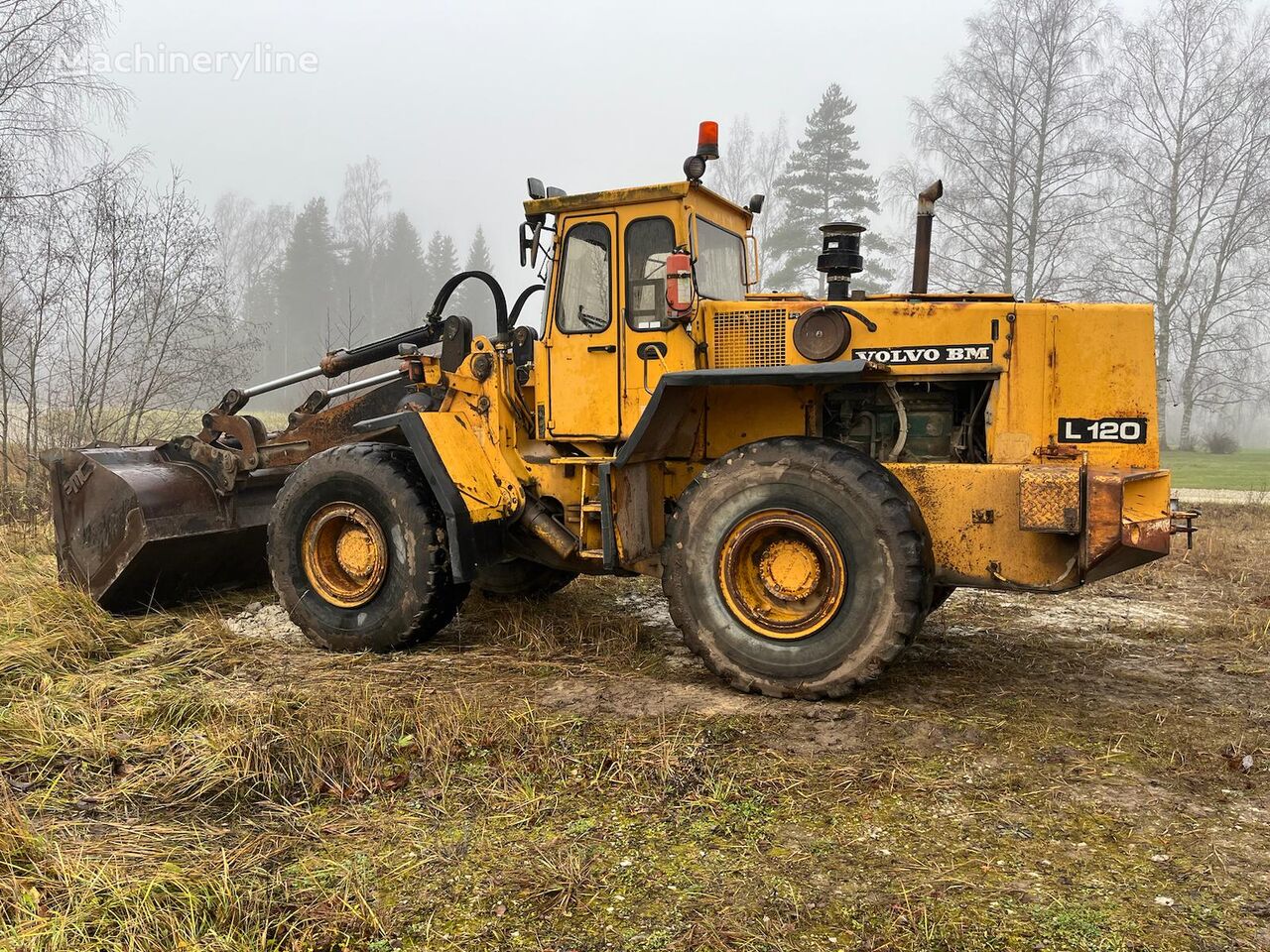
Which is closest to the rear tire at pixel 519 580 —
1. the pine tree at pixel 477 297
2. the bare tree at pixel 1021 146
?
the bare tree at pixel 1021 146

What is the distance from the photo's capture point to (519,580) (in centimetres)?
664

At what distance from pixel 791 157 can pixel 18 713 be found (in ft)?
108

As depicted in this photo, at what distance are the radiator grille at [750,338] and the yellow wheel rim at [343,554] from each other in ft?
7.77

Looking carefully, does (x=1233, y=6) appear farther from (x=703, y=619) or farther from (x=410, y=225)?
(x=410, y=225)

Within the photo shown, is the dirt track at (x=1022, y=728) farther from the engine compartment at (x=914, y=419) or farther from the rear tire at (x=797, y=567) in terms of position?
the engine compartment at (x=914, y=419)

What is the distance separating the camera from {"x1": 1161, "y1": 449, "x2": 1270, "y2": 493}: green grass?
16656mm

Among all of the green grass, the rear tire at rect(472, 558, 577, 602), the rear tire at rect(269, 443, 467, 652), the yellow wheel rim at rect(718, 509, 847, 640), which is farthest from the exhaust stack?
the green grass

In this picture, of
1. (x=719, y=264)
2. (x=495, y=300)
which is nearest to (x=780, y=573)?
(x=719, y=264)

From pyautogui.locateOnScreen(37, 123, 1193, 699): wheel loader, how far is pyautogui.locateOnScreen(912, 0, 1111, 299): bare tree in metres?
20.7

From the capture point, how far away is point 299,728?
13.0 ft

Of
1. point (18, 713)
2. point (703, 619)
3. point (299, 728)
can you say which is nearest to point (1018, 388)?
point (703, 619)

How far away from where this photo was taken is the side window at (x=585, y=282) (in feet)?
17.8

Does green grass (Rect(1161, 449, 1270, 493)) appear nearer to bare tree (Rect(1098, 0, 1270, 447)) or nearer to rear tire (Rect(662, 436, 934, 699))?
bare tree (Rect(1098, 0, 1270, 447))

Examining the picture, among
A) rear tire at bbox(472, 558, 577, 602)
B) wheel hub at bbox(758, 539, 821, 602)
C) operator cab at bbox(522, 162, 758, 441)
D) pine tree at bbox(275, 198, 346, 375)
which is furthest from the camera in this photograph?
pine tree at bbox(275, 198, 346, 375)
